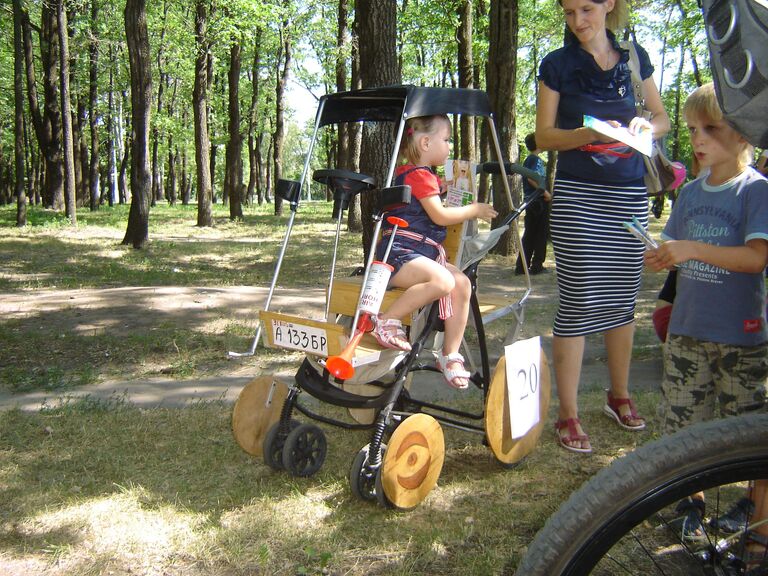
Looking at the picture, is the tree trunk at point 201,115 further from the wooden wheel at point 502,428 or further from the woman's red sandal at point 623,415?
the wooden wheel at point 502,428

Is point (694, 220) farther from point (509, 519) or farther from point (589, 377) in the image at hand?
point (589, 377)

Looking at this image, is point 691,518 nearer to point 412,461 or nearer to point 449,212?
point 412,461

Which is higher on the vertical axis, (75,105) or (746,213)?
(75,105)

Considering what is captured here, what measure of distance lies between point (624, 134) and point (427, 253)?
109 cm

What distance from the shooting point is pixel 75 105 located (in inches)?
1219

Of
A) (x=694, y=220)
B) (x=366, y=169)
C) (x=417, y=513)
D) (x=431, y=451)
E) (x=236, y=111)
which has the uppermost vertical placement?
(x=236, y=111)

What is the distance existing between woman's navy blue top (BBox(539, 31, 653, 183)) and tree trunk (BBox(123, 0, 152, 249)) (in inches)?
431

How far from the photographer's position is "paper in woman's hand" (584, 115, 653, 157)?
8.83 ft

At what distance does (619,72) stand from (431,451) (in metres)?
2.11

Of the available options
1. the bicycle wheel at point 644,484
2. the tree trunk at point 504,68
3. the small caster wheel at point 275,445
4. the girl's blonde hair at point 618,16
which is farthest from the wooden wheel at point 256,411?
the tree trunk at point 504,68

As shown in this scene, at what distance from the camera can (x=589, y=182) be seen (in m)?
3.55

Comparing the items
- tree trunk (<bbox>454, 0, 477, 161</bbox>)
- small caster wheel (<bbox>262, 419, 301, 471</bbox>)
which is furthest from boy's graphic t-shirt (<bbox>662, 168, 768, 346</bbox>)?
tree trunk (<bbox>454, 0, 477, 161</bbox>)

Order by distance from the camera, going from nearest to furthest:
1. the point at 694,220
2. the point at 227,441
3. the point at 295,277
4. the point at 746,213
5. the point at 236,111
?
the point at 746,213 < the point at 694,220 < the point at 227,441 < the point at 295,277 < the point at 236,111

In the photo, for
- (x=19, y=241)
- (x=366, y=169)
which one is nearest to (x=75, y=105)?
(x=19, y=241)
